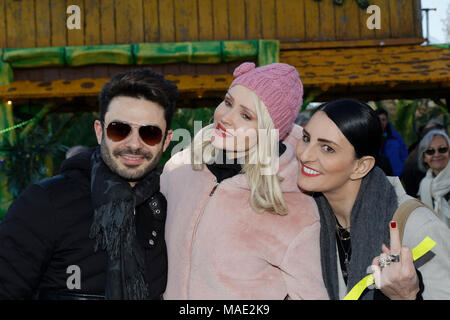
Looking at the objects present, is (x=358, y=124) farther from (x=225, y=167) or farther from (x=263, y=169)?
(x=225, y=167)

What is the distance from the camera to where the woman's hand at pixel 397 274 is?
2.24 meters

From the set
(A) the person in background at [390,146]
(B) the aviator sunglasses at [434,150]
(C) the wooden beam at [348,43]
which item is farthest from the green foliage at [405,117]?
(B) the aviator sunglasses at [434,150]

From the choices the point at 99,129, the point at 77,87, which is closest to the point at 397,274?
the point at 99,129

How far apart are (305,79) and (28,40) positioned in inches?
218

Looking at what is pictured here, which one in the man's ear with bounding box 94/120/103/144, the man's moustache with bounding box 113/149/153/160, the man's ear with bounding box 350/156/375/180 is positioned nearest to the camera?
the man's moustache with bounding box 113/149/153/160

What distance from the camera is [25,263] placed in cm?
231

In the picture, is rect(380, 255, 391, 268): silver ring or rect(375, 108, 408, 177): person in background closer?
rect(380, 255, 391, 268): silver ring

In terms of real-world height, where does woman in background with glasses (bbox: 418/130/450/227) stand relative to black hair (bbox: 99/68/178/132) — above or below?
below

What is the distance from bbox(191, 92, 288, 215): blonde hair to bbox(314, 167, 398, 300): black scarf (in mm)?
401

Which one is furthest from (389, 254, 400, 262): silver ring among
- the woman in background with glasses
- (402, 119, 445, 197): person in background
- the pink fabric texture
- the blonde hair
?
(402, 119, 445, 197): person in background

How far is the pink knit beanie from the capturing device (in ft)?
9.73

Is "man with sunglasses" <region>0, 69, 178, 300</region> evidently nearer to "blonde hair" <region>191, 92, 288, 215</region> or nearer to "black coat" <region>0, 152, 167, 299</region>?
"black coat" <region>0, 152, 167, 299</region>

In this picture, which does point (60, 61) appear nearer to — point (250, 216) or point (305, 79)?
point (305, 79)

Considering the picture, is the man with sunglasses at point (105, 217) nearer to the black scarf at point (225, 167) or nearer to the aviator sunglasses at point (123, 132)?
the aviator sunglasses at point (123, 132)
